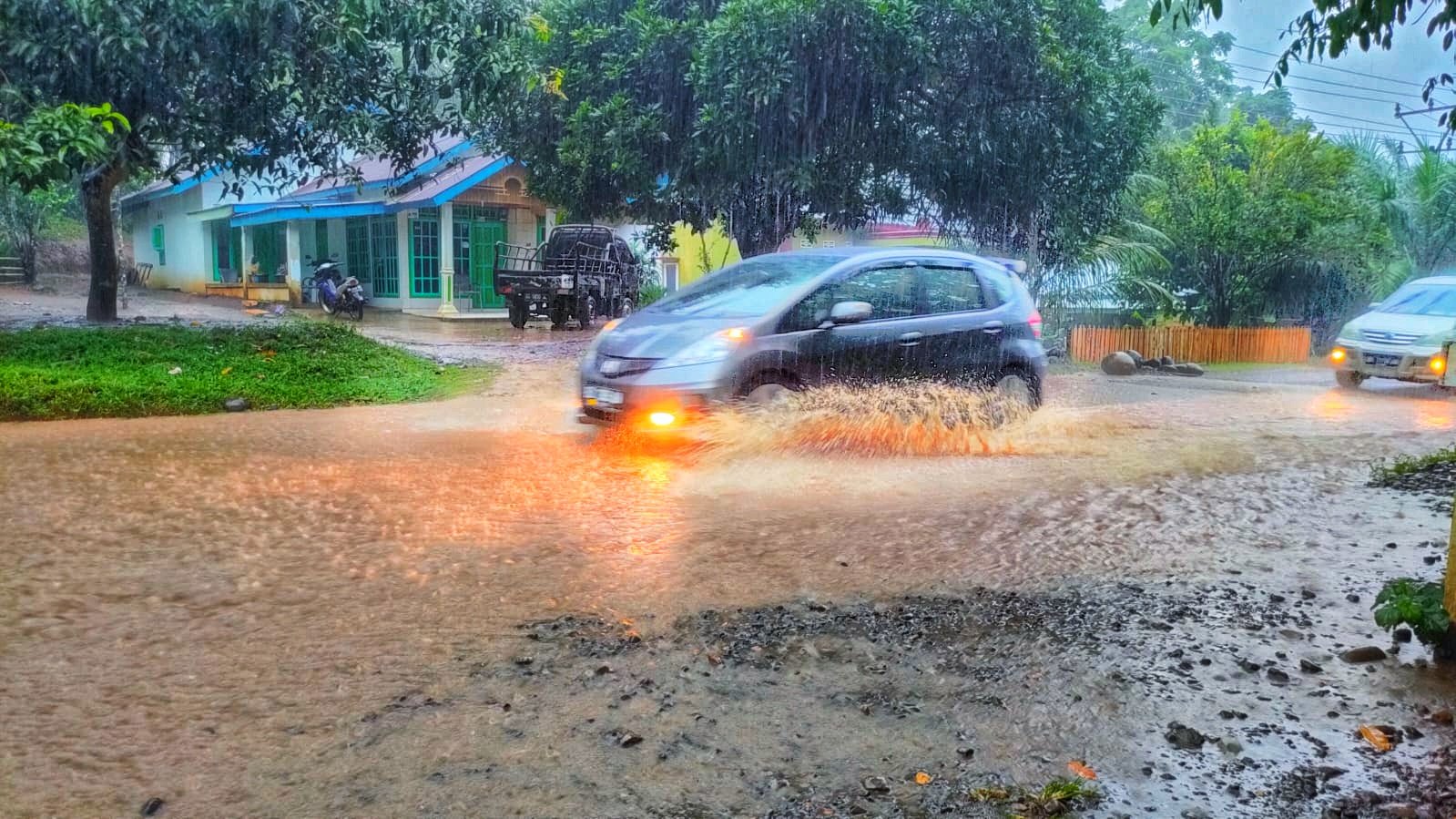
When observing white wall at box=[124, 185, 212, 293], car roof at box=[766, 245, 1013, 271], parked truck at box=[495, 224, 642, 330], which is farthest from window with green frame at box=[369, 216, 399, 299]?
car roof at box=[766, 245, 1013, 271]

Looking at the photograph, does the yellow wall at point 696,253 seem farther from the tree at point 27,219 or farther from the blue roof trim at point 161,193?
the tree at point 27,219

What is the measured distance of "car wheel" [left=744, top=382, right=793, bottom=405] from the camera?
8.03 m

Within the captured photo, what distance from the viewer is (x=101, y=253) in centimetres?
1491

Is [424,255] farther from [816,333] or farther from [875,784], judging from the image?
[875,784]

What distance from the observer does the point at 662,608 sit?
4527 mm

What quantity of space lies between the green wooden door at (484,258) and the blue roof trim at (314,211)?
2105 mm

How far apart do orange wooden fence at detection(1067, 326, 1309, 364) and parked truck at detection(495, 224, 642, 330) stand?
26.3 ft

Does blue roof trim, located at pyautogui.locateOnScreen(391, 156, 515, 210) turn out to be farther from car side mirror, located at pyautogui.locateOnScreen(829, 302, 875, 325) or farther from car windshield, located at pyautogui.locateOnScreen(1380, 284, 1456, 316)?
car windshield, located at pyautogui.locateOnScreen(1380, 284, 1456, 316)

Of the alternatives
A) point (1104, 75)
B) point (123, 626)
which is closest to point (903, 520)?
point (123, 626)

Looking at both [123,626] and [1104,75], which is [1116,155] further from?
[123,626]

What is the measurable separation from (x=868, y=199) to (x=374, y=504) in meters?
10.3

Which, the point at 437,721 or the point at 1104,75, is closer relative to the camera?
the point at 437,721

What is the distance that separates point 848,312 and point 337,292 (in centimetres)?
1256

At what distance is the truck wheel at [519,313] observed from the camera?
1853cm
